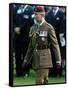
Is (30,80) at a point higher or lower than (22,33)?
lower

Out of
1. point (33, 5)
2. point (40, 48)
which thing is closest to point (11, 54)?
point (40, 48)

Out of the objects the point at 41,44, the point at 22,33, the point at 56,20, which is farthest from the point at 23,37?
the point at 56,20

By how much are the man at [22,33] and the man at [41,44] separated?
0.09 feet

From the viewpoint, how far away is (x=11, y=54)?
70.9 inches

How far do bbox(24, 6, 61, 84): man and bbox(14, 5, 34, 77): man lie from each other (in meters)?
0.03

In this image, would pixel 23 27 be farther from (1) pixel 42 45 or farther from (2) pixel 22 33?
(1) pixel 42 45

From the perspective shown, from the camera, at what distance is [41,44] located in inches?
73.3

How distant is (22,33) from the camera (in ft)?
5.99

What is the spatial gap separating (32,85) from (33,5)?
510 millimetres

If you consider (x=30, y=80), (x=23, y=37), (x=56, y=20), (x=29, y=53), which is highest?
(x=56, y=20)

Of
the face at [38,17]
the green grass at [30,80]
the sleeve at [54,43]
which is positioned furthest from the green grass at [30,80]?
the face at [38,17]

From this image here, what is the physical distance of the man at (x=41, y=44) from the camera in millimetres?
1847

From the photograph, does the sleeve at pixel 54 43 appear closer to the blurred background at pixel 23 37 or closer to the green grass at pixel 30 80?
the blurred background at pixel 23 37

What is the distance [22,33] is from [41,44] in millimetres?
144
